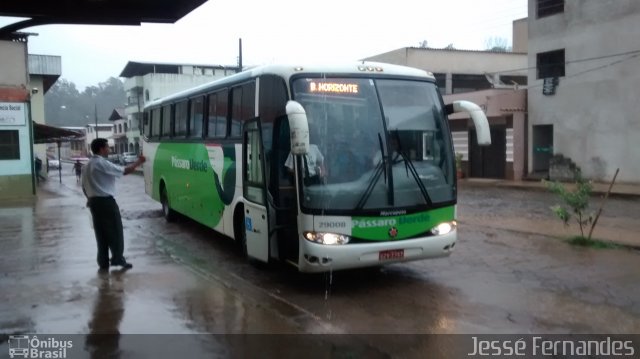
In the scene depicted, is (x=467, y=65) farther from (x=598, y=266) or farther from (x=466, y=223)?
(x=598, y=266)

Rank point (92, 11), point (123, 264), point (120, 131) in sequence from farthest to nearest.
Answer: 1. point (120, 131)
2. point (123, 264)
3. point (92, 11)

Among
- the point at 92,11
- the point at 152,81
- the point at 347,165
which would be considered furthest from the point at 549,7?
the point at 152,81

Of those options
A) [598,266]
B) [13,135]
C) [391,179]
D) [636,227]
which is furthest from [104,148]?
[13,135]

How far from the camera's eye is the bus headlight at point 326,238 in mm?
6523

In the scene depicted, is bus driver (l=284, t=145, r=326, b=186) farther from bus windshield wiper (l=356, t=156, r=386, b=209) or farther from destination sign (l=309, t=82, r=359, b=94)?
destination sign (l=309, t=82, r=359, b=94)

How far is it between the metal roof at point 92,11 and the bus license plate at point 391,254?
3435mm

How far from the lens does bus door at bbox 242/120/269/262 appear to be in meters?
7.44

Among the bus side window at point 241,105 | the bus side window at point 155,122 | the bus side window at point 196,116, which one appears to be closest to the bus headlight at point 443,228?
the bus side window at point 241,105

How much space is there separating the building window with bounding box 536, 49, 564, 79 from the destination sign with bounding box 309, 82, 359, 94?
20.7 metres

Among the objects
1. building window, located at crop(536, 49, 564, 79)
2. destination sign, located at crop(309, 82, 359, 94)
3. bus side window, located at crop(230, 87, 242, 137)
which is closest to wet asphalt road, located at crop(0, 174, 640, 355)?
bus side window, located at crop(230, 87, 242, 137)

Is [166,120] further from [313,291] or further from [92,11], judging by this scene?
[313,291]

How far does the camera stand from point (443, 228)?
716 cm

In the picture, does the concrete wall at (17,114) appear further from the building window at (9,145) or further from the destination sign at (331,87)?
the destination sign at (331,87)

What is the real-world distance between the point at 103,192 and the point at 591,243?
8.09 m
